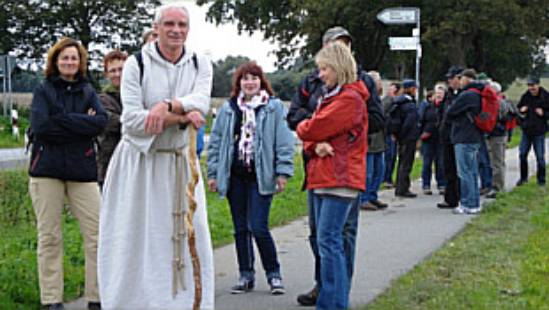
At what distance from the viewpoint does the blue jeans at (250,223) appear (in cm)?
696

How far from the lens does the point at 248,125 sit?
6996 mm

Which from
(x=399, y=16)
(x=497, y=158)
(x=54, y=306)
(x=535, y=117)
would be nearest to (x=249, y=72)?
(x=54, y=306)

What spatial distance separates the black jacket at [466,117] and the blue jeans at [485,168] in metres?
2.27

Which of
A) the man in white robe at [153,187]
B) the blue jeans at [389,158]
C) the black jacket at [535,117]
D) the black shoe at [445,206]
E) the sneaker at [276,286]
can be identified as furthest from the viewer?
the blue jeans at [389,158]

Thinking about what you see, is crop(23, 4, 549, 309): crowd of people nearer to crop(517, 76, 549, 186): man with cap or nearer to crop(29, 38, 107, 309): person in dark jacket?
crop(29, 38, 107, 309): person in dark jacket

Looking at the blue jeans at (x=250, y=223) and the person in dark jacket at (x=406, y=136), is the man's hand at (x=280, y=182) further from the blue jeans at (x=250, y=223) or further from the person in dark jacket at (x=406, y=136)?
the person in dark jacket at (x=406, y=136)

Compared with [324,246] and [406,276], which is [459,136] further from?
[324,246]

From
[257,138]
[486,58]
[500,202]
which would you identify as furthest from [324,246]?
[486,58]

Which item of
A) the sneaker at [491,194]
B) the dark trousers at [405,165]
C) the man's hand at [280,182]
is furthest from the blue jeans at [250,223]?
the sneaker at [491,194]

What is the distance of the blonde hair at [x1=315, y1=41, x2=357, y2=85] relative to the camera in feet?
19.5

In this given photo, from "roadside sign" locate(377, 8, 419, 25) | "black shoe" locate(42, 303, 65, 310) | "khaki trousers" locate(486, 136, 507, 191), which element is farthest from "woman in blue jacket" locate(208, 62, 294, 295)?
"roadside sign" locate(377, 8, 419, 25)

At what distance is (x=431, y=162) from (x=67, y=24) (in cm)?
4553

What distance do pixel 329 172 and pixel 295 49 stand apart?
41071 mm

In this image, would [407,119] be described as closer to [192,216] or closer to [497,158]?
[497,158]
